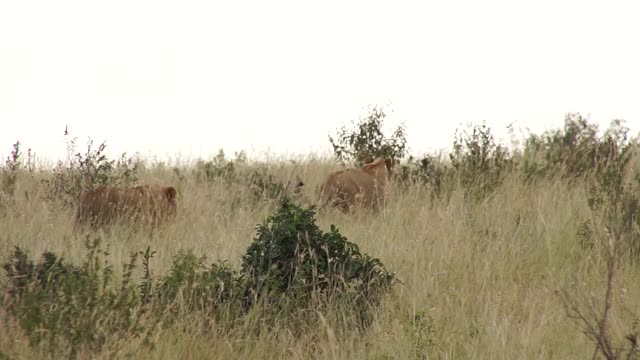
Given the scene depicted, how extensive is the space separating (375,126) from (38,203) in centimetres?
493

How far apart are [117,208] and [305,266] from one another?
3451 millimetres

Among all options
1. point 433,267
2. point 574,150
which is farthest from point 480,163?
point 433,267

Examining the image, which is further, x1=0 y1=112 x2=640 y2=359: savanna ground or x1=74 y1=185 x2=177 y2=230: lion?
x1=74 y1=185 x2=177 y2=230: lion

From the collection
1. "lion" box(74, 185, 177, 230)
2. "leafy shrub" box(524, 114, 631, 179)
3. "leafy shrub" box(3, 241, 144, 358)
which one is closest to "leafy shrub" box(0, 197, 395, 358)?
"leafy shrub" box(3, 241, 144, 358)

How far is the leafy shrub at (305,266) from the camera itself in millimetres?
5441

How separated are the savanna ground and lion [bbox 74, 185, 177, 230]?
23cm

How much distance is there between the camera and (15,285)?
17.0 ft

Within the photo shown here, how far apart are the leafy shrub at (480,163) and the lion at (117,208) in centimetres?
365

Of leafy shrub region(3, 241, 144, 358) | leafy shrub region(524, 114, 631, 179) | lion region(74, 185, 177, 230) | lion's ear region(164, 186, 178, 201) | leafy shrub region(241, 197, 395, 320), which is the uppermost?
leafy shrub region(524, 114, 631, 179)

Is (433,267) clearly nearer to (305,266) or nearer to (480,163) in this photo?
(305,266)

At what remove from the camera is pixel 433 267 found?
20.1 feet

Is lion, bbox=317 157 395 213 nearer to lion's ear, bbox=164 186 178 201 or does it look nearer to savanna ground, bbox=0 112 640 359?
savanna ground, bbox=0 112 640 359

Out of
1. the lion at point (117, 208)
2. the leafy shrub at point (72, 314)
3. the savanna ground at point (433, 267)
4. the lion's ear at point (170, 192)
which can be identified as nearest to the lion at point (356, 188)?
the savanna ground at point (433, 267)

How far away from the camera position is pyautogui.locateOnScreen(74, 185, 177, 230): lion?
326 inches
